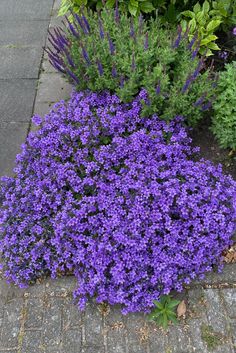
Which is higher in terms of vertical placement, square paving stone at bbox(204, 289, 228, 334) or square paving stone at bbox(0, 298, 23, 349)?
square paving stone at bbox(204, 289, 228, 334)

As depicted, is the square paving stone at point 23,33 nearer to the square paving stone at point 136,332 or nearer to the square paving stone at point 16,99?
the square paving stone at point 16,99

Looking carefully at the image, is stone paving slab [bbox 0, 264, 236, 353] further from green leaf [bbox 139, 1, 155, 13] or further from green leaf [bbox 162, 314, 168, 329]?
green leaf [bbox 139, 1, 155, 13]

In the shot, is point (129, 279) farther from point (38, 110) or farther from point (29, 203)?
point (38, 110)

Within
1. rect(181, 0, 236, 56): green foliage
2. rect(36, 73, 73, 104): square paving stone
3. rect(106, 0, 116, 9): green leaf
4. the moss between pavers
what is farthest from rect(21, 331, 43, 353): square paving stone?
rect(106, 0, 116, 9): green leaf

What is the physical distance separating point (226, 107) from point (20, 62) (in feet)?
9.65

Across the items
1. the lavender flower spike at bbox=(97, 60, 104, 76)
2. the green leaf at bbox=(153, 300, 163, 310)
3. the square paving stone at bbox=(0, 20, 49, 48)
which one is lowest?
the green leaf at bbox=(153, 300, 163, 310)

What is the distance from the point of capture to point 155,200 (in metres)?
2.93

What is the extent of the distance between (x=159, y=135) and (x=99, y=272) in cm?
126

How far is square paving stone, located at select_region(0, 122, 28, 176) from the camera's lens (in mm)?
3859

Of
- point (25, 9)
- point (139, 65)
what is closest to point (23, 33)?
point (25, 9)

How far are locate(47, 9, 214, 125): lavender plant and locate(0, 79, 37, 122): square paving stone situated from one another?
0.93 meters

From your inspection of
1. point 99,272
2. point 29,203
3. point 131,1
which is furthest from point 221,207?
point 131,1

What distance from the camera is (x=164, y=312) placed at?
9.06 ft

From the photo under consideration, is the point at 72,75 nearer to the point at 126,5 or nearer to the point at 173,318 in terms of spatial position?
the point at 126,5
